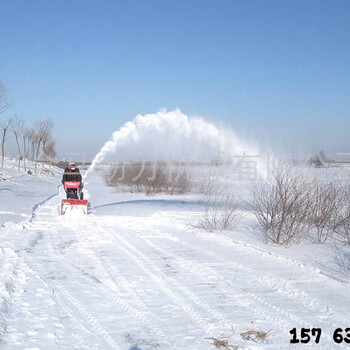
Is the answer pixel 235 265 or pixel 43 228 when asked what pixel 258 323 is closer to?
pixel 235 265

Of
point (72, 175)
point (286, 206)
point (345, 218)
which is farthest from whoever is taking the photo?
point (72, 175)

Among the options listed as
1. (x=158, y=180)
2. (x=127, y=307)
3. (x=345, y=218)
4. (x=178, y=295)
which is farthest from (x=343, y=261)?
(x=158, y=180)

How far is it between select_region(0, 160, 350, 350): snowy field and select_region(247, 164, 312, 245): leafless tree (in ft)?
2.02

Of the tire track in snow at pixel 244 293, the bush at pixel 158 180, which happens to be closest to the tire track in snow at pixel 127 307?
the tire track in snow at pixel 244 293

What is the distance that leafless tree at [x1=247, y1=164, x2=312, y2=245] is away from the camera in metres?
11.7

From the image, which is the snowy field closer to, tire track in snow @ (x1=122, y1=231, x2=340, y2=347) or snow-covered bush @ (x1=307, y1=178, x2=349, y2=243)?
tire track in snow @ (x1=122, y1=231, x2=340, y2=347)

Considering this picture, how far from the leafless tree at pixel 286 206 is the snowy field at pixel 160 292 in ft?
2.02

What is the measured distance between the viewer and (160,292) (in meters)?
6.66

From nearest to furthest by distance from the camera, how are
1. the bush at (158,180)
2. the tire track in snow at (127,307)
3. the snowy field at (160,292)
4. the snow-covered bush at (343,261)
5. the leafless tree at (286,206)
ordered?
1. the snowy field at (160,292)
2. the tire track in snow at (127,307)
3. the snow-covered bush at (343,261)
4. the leafless tree at (286,206)
5. the bush at (158,180)

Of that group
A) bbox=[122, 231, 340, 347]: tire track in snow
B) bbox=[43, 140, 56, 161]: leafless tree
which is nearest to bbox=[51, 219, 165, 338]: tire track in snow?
bbox=[122, 231, 340, 347]: tire track in snow

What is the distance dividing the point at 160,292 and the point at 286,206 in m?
6.19

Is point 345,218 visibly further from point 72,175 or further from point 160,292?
point 72,175

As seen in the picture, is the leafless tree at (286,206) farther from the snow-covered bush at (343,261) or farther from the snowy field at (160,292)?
the snow-covered bush at (343,261)

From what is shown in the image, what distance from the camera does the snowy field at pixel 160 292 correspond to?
4934mm
